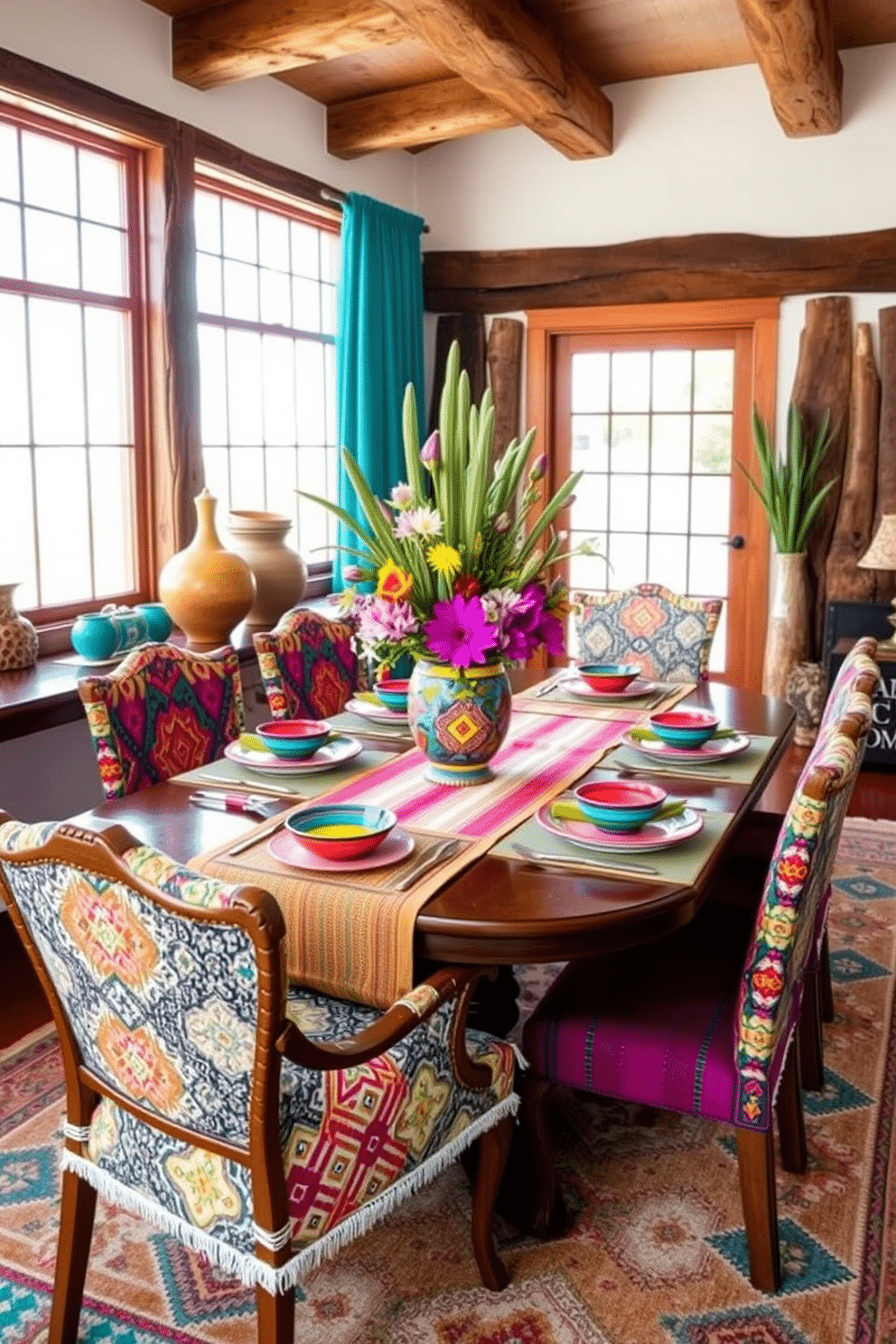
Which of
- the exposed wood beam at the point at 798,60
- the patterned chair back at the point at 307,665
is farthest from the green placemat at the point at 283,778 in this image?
the exposed wood beam at the point at 798,60

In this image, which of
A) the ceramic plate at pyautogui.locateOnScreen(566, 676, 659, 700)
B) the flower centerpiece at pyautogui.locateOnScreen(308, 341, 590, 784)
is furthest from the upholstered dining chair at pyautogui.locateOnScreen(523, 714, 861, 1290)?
the ceramic plate at pyautogui.locateOnScreen(566, 676, 659, 700)

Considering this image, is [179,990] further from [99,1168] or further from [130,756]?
[130,756]

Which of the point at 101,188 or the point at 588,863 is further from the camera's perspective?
the point at 101,188

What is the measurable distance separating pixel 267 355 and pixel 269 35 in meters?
1.41

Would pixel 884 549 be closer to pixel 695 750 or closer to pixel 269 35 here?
pixel 695 750

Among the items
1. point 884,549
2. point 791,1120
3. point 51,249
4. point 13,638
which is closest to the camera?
point 791,1120

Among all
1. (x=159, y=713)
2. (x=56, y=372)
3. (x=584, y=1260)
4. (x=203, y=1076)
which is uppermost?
(x=56, y=372)

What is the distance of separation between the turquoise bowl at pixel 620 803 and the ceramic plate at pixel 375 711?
725mm

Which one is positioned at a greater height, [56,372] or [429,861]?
[56,372]

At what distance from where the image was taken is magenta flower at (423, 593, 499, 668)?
7.18 ft

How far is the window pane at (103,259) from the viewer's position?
13.3ft

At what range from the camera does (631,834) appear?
2014 millimetres

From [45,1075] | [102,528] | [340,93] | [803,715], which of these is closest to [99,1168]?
[45,1075]

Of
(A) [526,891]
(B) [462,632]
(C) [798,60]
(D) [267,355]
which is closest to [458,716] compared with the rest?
(B) [462,632]
